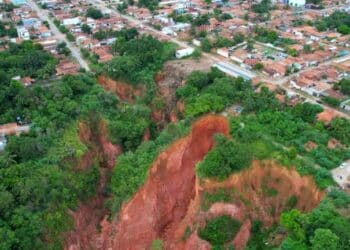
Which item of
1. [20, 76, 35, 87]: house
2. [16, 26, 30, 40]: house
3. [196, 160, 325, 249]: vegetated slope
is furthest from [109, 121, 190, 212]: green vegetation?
[16, 26, 30, 40]: house

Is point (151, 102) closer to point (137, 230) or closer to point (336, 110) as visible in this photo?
point (137, 230)

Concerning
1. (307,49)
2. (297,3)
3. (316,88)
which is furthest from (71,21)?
(316,88)

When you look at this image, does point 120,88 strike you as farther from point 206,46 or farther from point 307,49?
point 307,49

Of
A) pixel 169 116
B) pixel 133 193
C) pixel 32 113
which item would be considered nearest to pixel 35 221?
pixel 133 193

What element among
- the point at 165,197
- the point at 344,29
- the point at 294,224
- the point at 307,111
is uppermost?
the point at 307,111

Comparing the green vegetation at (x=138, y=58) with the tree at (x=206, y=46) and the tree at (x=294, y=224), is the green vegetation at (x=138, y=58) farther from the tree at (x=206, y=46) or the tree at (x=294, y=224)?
the tree at (x=294, y=224)

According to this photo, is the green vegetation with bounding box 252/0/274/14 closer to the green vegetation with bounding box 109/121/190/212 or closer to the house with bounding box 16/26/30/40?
the house with bounding box 16/26/30/40
